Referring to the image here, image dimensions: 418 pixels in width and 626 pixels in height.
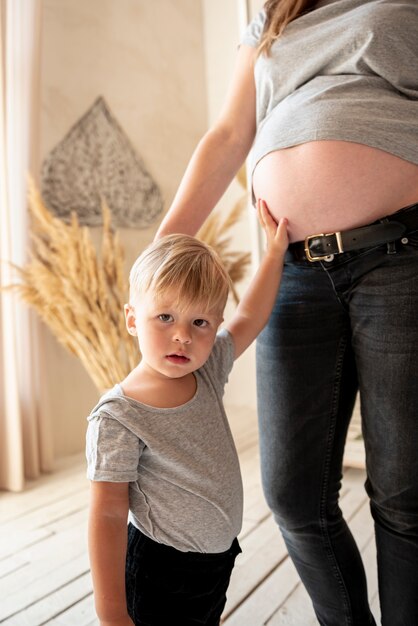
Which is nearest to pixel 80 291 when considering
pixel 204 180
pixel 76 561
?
pixel 76 561

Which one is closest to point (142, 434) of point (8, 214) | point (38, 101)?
point (8, 214)

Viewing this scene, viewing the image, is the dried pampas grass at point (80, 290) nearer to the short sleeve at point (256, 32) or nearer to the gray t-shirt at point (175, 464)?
the short sleeve at point (256, 32)

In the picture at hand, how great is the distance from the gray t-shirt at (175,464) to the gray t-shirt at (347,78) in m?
0.43

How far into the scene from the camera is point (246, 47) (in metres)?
1.19

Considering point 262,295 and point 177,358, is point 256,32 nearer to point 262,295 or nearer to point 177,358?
point 262,295

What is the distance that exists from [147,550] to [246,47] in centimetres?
93

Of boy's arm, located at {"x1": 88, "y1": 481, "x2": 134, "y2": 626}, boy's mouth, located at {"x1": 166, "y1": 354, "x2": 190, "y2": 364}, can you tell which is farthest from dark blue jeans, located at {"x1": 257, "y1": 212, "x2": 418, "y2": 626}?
boy's arm, located at {"x1": 88, "y1": 481, "x2": 134, "y2": 626}

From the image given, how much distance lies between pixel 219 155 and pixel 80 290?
1.23 m

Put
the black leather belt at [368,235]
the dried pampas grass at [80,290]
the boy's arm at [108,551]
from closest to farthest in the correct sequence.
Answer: the boy's arm at [108,551]
the black leather belt at [368,235]
the dried pampas grass at [80,290]

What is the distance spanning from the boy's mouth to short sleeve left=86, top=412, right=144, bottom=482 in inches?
4.8

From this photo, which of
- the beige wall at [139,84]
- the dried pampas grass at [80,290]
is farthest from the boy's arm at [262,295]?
the beige wall at [139,84]

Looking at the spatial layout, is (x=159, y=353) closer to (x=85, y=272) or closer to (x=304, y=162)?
(x=304, y=162)

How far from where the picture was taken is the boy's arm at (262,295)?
3.53ft

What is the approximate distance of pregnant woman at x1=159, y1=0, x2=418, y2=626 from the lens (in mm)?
972
